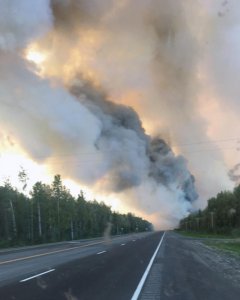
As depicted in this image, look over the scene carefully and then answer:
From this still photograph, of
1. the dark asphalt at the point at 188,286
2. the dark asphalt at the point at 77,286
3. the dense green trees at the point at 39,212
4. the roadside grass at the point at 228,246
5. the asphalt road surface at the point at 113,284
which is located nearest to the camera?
the dark asphalt at the point at 77,286

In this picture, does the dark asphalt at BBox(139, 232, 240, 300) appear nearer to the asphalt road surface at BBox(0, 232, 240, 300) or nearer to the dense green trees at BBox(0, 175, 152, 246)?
the asphalt road surface at BBox(0, 232, 240, 300)

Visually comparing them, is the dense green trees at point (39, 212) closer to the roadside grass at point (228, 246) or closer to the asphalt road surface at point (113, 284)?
the roadside grass at point (228, 246)

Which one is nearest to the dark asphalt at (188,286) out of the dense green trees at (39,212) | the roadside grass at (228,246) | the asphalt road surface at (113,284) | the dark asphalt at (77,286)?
the asphalt road surface at (113,284)

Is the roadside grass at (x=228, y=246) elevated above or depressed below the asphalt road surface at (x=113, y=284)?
below

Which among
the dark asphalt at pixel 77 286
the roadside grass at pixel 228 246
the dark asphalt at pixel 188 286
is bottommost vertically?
the roadside grass at pixel 228 246

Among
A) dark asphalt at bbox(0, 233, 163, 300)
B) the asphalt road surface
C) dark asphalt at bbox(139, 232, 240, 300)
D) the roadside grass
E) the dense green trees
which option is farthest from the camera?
the dense green trees

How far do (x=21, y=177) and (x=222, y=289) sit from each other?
3475 inches

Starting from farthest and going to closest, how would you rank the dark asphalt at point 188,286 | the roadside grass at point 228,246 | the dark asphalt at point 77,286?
the roadside grass at point 228,246
the dark asphalt at point 188,286
the dark asphalt at point 77,286

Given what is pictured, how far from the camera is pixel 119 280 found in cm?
1555

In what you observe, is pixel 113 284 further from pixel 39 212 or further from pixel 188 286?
pixel 39 212

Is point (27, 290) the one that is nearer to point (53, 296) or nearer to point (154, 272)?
point (53, 296)

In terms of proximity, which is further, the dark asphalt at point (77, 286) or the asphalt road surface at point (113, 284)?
the asphalt road surface at point (113, 284)

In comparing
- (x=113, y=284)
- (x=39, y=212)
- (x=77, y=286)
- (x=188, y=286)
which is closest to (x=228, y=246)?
(x=188, y=286)

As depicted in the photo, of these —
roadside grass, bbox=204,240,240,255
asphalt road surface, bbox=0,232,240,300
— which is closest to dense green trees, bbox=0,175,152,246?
roadside grass, bbox=204,240,240,255
